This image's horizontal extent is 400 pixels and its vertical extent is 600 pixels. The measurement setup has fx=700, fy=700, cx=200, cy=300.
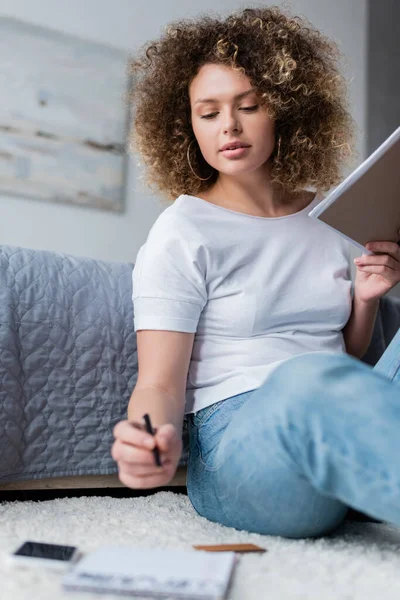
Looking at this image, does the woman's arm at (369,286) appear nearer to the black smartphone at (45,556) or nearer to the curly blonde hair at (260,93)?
the curly blonde hair at (260,93)

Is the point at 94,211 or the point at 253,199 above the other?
the point at 253,199

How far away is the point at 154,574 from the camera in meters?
0.65

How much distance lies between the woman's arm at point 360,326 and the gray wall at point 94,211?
152 centimetres

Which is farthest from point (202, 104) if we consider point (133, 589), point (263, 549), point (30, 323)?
point (133, 589)

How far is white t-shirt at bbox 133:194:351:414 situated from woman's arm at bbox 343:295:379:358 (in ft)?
0.15

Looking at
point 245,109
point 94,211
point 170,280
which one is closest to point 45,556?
point 170,280

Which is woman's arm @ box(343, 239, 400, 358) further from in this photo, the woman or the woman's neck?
the woman's neck

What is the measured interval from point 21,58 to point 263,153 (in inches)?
71.6

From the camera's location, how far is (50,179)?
2727 mm

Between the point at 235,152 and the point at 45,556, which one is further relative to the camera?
the point at 235,152

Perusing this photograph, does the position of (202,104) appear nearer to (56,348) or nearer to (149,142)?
(149,142)

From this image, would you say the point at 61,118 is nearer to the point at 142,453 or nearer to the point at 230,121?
the point at 230,121

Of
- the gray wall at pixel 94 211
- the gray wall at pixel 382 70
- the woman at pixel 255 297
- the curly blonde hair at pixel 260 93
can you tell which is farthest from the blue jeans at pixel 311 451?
the gray wall at pixel 382 70

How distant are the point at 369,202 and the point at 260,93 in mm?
288
